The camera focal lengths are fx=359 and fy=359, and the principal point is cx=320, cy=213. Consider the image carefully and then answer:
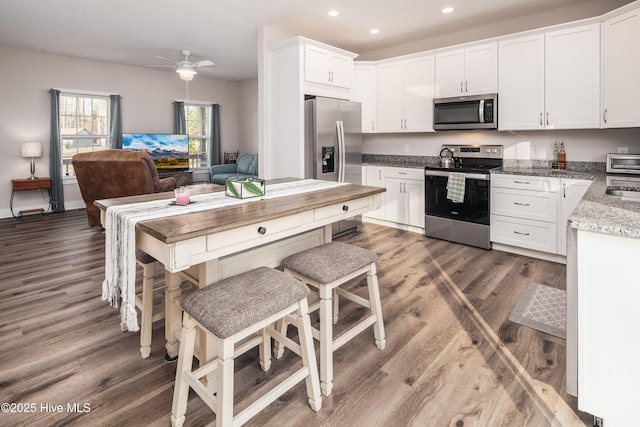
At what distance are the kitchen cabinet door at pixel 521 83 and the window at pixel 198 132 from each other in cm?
637

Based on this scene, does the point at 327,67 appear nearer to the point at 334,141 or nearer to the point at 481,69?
the point at 334,141

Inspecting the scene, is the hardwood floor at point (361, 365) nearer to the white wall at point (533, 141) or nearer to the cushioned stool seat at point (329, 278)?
the cushioned stool seat at point (329, 278)

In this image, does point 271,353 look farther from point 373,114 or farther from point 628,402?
point 373,114

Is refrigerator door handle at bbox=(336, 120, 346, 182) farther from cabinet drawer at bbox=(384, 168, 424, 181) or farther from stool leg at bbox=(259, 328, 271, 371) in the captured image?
stool leg at bbox=(259, 328, 271, 371)

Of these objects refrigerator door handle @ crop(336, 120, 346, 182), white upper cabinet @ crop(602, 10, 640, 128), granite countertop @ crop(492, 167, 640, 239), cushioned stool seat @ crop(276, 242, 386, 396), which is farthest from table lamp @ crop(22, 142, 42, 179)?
white upper cabinet @ crop(602, 10, 640, 128)

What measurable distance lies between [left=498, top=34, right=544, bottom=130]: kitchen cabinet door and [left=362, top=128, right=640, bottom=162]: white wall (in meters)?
0.34

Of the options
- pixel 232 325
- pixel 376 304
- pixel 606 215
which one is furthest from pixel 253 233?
pixel 606 215

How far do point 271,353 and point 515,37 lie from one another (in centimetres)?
405

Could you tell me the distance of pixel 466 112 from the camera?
427cm

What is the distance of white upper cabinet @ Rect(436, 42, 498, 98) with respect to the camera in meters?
4.10

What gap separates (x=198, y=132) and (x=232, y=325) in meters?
7.87

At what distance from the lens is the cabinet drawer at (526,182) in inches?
142

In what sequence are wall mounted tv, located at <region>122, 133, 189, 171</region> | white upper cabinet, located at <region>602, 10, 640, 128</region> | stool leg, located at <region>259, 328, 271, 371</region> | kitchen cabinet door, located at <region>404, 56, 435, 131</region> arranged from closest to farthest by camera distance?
stool leg, located at <region>259, 328, 271, 371</region> < white upper cabinet, located at <region>602, 10, 640, 128</region> < kitchen cabinet door, located at <region>404, 56, 435, 131</region> < wall mounted tv, located at <region>122, 133, 189, 171</region>

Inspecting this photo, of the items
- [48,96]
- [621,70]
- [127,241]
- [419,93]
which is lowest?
[127,241]
